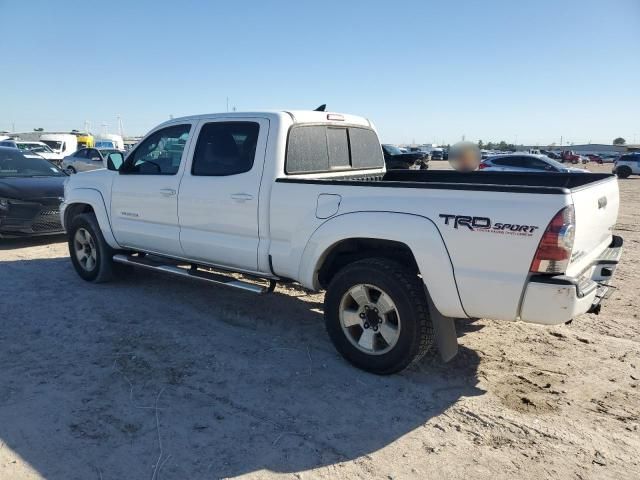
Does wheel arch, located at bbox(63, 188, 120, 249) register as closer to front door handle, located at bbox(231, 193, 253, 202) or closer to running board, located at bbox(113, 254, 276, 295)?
running board, located at bbox(113, 254, 276, 295)

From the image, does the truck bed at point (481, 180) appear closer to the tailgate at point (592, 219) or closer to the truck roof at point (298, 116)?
the tailgate at point (592, 219)

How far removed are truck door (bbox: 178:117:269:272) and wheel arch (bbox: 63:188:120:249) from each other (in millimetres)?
1377

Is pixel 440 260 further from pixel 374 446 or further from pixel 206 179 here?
pixel 206 179

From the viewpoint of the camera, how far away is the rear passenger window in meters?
4.71

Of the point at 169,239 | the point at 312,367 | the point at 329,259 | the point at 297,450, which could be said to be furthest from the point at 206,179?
the point at 297,450

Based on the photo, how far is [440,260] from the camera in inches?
137

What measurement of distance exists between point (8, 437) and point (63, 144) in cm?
3407

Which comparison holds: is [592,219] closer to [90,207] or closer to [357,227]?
[357,227]

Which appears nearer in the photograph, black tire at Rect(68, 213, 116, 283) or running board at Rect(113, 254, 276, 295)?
running board at Rect(113, 254, 276, 295)

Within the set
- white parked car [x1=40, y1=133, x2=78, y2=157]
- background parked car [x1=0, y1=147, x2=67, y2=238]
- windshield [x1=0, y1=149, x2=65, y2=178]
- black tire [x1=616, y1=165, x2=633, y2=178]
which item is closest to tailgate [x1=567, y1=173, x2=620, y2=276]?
background parked car [x1=0, y1=147, x2=67, y2=238]

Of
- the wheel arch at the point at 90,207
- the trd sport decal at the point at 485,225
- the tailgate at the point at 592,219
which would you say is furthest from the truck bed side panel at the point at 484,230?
the wheel arch at the point at 90,207

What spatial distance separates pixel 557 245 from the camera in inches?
121

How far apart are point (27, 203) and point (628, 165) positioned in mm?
34831

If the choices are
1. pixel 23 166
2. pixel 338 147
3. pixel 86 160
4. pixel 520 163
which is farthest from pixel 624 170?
pixel 23 166
